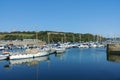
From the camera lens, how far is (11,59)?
53.4 meters

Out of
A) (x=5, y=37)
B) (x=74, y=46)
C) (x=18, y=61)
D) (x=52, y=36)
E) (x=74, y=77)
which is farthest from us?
(x=5, y=37)

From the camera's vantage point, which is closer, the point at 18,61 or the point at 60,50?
the point at 18,61

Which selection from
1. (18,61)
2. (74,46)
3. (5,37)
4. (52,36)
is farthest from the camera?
(5,37)

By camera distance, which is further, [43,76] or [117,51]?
[117,51]

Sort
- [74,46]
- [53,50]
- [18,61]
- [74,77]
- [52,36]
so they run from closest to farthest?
[74,77] → [18,61] → [53,50] → [74,46] → [52,36]

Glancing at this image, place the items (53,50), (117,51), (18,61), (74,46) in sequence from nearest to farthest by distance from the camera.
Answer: (18,61) → (117,51) → (53,50) → (74,46)

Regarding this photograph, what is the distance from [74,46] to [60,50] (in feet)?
137

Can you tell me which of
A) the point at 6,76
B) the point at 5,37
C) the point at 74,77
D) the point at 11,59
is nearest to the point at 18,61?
the point at 11,59

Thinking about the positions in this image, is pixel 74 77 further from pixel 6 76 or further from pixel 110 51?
pixel 110 51

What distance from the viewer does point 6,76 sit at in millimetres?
35719

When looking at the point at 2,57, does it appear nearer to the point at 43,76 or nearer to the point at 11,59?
the point at 11,59

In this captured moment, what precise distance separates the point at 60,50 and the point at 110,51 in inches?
582

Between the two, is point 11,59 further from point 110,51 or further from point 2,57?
point 110,51

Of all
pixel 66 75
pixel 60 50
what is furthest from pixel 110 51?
pixel 66 75
